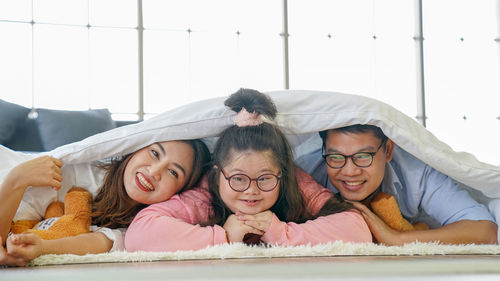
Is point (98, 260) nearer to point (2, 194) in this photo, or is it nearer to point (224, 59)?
point (2, 194)

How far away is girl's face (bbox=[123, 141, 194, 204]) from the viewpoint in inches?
50.2

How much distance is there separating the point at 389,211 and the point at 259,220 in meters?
0.40

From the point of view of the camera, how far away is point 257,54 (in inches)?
154

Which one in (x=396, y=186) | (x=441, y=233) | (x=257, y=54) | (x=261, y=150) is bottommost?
(x=441, y=233)

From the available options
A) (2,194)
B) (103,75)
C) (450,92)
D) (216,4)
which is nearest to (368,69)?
(450,92)

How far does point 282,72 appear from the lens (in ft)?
12.6

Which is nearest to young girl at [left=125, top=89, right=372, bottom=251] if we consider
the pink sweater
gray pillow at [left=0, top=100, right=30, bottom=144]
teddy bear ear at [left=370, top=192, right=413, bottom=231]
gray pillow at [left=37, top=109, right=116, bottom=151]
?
the pink sweater

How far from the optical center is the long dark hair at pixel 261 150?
4.07 feet

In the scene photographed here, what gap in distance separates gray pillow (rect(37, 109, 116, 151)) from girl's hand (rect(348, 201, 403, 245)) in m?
1.49

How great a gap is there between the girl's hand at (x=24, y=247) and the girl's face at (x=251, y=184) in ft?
1.56

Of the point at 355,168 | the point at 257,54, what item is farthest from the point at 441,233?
the point at 257,54

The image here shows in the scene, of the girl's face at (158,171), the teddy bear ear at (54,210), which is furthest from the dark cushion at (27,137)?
the girl's face at (158,171)

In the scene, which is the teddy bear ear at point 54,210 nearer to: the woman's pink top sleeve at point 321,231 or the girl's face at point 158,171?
the girl's face at point 158,171

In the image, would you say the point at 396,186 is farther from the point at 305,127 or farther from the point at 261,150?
the point at 261,150
